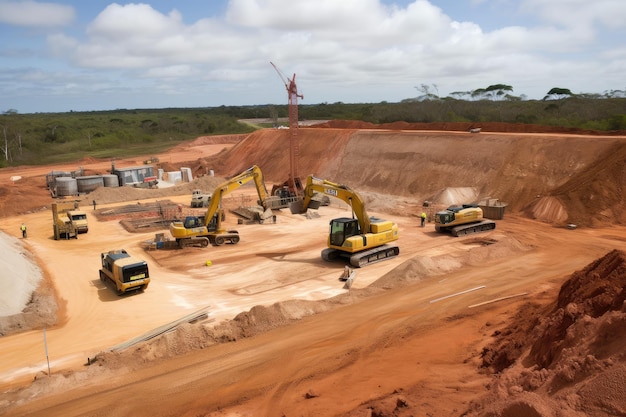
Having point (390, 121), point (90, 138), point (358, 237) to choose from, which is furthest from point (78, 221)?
point (90, 138)

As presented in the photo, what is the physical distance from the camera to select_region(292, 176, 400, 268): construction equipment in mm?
21281

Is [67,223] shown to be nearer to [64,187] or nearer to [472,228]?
[64,187]

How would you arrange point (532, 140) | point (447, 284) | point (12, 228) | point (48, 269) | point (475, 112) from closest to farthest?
1. point (447, 284)
2. point (48, 269)
3. point (12, 228)
4. point (532, 140)
5. point (475, 112)

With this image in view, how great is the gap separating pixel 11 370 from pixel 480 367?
1280 cm

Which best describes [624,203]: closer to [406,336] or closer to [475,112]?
[406,336]

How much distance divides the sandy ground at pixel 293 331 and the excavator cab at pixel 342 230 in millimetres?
1339

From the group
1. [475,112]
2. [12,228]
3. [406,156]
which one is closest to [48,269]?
[12,228]

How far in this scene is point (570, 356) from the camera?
805 centimetres

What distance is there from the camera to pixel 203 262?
909 inches

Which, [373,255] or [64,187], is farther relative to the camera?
[64,187]

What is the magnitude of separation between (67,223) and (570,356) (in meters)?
28.5

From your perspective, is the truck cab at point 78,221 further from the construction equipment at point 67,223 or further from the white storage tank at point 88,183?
the white storage tank at point 88,183

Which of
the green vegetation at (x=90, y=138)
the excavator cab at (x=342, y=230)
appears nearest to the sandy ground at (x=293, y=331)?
the excavator cab at (x=342, y=230)

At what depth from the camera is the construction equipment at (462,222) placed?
26.4 meters
